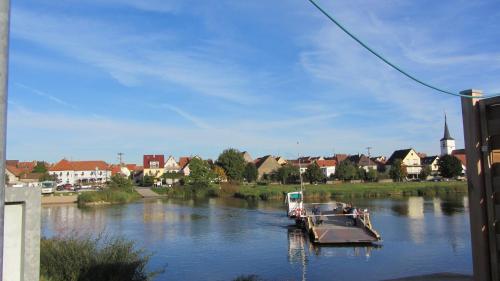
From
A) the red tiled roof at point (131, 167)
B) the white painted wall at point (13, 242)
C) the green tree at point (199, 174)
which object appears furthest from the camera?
the red tiled roof at point (131, 167)

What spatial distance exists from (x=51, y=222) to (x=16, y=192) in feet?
137

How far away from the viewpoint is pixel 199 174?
9400 centimetres

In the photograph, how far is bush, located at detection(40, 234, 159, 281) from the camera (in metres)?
13.8

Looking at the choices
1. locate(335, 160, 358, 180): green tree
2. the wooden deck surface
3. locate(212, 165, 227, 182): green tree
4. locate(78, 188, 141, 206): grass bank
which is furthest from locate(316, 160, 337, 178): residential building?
the wooden deck surface

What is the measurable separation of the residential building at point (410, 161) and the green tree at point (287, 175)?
36691 mm

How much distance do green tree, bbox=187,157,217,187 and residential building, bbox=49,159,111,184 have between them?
44.0m

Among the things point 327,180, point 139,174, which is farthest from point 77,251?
point 139,174

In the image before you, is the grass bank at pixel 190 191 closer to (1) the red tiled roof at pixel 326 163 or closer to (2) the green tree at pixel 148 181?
(2) the green tree at pixel 148 181

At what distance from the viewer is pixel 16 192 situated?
18.9 ft

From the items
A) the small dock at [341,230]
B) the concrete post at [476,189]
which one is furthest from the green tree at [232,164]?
the concrete post at [476,189]

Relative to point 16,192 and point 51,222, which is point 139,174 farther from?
point 16,192

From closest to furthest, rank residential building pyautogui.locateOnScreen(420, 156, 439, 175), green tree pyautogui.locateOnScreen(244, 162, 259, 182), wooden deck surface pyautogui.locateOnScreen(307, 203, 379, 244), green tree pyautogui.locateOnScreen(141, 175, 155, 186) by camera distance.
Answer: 1. wooden deck surface pyautogui.locateOnScreen(307, 203, 379, 244)
2. green tree pyautogui.locateOnScreen(141, 175, 155, 186)
3. green tree pyautogui.locateOnScreen(244, 162, 259, 182)
4. residential building pyautogui.locateOnScreen(420, 156, 439, 175)

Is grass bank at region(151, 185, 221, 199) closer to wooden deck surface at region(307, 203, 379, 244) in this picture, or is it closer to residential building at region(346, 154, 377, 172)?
wooden deck surface at region(307, 203, 379, 244)

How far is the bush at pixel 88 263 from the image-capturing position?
45.1 feet
